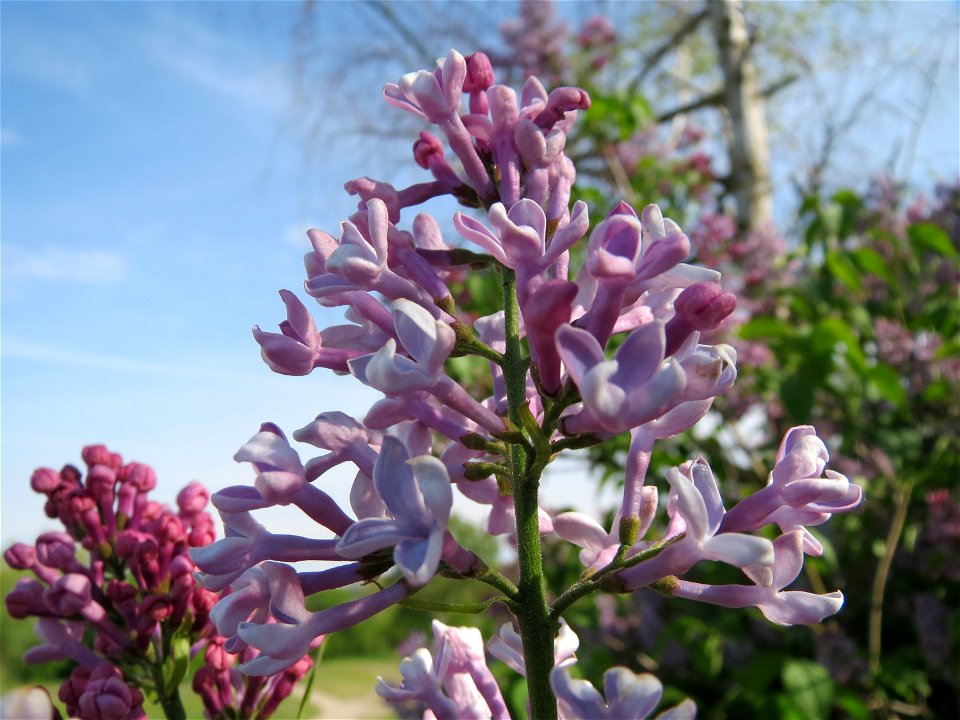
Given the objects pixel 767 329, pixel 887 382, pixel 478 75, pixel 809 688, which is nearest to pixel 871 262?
pixel 767 329

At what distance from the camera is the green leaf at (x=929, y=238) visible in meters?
2.66

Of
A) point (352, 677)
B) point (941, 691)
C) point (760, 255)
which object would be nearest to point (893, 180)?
point (760, 255)

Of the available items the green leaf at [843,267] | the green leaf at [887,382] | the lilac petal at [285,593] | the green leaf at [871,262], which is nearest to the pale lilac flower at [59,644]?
the lilac petal at [285,593]

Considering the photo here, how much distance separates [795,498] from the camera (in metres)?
0.72

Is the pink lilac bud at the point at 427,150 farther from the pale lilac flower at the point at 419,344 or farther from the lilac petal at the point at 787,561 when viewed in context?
the lilac petal at the point at 787,561

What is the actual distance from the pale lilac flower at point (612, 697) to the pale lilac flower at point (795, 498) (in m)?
0.19

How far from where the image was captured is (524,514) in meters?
0.74

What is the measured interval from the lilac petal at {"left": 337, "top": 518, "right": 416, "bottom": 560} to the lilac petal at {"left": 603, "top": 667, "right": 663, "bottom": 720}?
0.60ft

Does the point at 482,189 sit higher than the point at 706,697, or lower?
higher

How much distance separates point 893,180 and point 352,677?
16.1 feet

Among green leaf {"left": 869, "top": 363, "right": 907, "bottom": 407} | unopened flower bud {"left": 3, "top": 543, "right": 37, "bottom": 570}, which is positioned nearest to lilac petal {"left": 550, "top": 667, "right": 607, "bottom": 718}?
unopened flower bud {"left": 3, "top": 543, "right": 37, "bottom": 570}

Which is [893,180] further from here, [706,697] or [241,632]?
[241,632]

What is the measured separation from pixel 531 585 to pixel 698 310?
10.9 inches

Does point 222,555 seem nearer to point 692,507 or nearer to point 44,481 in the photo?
point 692,507
